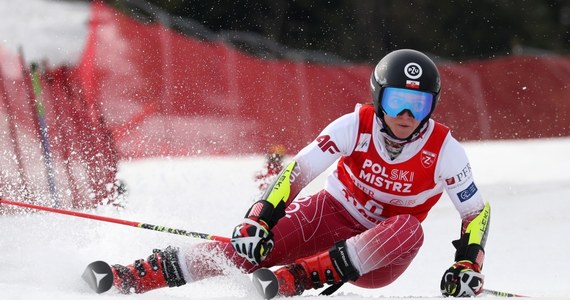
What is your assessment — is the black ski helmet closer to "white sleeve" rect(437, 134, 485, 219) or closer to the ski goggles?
the ski goggles

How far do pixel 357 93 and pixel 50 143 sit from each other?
4805 mm

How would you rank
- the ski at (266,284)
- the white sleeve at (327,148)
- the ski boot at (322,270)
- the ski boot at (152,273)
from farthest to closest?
the white sleeve at (327,148), the ski boot at (152,273), the ski boot at (322,270), the ski at (266,284)

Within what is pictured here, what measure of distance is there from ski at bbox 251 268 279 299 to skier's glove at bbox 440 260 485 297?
657 mm

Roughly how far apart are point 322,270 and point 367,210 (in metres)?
0.54

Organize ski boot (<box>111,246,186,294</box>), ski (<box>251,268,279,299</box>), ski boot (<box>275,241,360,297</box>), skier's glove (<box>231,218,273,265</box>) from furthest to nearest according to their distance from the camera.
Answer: ski boot (<box>111,246,186,294</box>) < ski boot (<box>275,241,360,297</box>) < skier's glove (<box>231,218,273,265</box>) < ski (<box>251,268,279,299</box>)

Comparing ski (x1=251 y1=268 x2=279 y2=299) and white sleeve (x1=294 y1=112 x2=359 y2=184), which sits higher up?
white sleeve (x1=294 y1=112 x2=359 y2=184)

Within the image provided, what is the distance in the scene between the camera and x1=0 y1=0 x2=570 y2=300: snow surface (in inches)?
162

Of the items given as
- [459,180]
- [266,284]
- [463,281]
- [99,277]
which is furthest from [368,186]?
[99,277]

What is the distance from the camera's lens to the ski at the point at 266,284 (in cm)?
357

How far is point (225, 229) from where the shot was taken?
6340mm

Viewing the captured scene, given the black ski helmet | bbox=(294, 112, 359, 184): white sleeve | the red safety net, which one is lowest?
bbox=(294, 112, 359, 184): white sleeve

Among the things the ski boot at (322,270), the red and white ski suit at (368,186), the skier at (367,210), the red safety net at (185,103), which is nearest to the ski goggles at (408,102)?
the skier at (367,210)

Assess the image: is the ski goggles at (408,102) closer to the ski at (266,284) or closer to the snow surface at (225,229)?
the snow surface at (225,229)

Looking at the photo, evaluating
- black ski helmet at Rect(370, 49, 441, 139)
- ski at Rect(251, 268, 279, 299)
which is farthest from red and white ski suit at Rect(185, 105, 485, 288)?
ski at Rect(251, 268, 279, 299)
